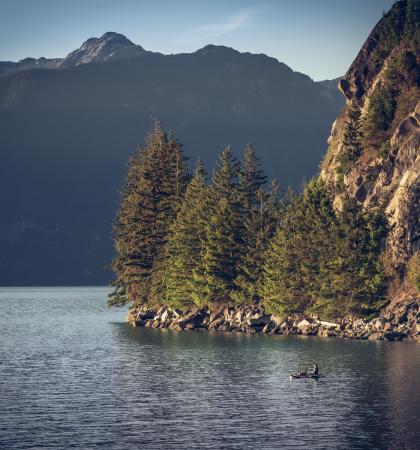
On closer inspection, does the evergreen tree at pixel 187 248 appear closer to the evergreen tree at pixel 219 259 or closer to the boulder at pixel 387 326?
the evergreen tree at pixel 219 259

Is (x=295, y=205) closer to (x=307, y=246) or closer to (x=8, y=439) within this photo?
(x=307, y=246)

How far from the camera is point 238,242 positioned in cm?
14200

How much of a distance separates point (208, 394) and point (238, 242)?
64644 millimetres

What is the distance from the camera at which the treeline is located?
127m

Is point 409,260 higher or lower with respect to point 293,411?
higher

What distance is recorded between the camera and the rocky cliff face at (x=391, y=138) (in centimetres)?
13150

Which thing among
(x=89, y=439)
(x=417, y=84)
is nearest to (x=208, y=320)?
(x=417, y=84)

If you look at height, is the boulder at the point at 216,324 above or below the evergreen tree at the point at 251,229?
below

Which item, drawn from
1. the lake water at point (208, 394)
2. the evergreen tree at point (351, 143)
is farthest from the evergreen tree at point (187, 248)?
the evergreen tree at point (351, 143)

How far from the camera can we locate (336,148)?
163125 mm

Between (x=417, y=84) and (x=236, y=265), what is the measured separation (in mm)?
44165

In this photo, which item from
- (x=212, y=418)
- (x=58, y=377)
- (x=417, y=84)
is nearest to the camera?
(x=212, y=418)

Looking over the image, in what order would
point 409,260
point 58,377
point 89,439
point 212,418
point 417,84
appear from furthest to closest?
point 417,84 < point 409,260 < point 58,377 < point 212,418 < point 89,439

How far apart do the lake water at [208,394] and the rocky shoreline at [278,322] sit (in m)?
5.01
